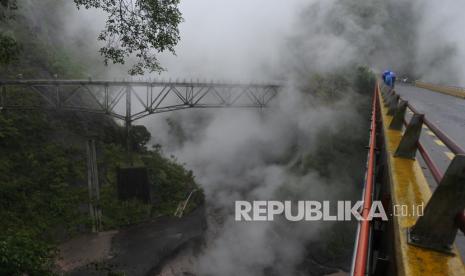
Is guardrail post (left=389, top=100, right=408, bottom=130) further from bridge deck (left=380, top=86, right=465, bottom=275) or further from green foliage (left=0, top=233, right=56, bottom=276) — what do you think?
green foliage (left=0, top=233, right=56, bottom=276)

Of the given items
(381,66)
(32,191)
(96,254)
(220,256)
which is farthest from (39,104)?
(381,66)

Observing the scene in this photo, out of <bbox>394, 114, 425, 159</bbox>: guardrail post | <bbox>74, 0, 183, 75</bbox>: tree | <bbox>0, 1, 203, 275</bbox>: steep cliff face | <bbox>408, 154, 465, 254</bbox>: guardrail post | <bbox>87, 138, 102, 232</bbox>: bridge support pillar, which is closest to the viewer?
<bbox>408, 154, 465, 254</bbox>: guardrail post

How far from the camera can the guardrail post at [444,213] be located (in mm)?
1896

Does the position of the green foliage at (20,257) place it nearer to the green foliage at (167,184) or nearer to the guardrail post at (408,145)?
the guardrail post at (408,145)

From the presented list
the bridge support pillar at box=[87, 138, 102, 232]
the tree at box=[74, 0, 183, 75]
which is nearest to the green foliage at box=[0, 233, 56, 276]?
the tree at box=[74, 0, 183, 75]

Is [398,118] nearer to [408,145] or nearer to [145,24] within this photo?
[408,145]

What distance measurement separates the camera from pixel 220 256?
1894 centimetres

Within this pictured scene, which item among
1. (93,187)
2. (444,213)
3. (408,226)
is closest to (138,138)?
(93,187)

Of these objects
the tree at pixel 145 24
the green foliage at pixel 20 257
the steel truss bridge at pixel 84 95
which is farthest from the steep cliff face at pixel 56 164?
the tree at pixel 145 24

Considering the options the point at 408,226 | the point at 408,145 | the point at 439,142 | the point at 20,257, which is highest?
the point at 408,145

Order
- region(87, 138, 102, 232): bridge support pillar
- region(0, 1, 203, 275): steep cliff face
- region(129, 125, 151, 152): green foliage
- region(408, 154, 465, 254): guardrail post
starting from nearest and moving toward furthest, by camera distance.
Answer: region(408, 154, 465, 254): guardrail post → region(0, 1, 203, 275): steep cliff face → region(87, 138, 102, 232): bridge support pillar → region(129, 125, 151, 152): green foliage

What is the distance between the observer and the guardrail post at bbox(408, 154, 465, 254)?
74.7 inches

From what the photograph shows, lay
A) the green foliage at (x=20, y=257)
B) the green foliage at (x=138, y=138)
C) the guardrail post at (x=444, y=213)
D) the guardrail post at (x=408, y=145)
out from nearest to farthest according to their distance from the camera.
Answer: the guardrail post at (x=444, y=213), the guardrail post at (x=408, y=145), the green foliage at (x=20, y=257), the green foliage at (x=138, y=138)

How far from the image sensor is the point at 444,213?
77.6 inches
